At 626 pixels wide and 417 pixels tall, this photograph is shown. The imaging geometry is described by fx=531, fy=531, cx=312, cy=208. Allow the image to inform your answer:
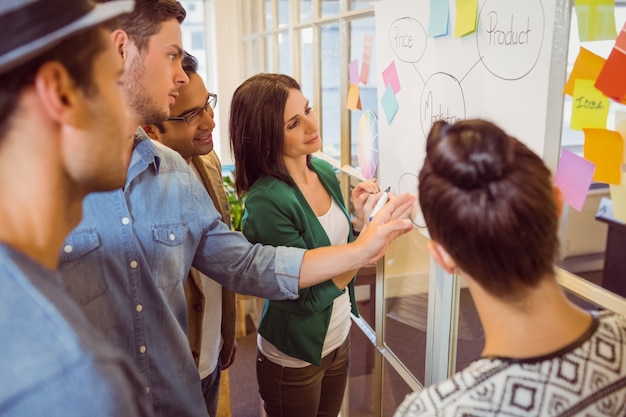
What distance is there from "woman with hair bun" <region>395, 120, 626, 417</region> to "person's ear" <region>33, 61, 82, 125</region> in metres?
0.42

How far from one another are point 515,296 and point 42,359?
0.52 metres

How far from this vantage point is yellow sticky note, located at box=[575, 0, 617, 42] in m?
0.67

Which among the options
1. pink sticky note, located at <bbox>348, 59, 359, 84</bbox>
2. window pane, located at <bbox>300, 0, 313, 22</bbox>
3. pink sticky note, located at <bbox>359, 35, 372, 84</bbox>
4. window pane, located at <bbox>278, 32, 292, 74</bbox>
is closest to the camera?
pink sticky note, located at <bbox>359, 35, 372, 84</bbox>

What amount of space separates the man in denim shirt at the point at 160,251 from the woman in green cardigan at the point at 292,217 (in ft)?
0.47

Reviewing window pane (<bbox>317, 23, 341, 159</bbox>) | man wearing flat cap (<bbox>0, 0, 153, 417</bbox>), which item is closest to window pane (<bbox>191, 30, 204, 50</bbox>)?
window pane (<bbox>317, 23, 341, 159</bbox>)

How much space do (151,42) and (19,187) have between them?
633 mm

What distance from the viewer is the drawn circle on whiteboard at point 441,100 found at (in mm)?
994

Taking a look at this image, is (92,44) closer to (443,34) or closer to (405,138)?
(443,34)

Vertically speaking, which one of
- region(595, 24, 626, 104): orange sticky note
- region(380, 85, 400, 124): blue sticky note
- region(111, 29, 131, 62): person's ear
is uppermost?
region(111, 29, 131, 62): person's ear

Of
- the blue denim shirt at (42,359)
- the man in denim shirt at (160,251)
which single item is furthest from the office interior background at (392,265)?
the blue denim shirt at (42,359)

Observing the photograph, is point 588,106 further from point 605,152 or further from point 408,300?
point 408,300

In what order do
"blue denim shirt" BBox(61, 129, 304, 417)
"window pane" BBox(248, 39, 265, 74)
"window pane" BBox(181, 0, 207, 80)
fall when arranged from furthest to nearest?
"window pane" BBox(181, 0, 207, 80), "window pane" BBox(248, 39, 265, 74), "blue denim shirt" BBox(61, 129, 304, 417)

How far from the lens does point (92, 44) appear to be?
2.01 feet

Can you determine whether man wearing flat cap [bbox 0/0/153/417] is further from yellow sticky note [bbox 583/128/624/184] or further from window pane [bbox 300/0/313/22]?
window pane [bbox 300/0/313/22]
